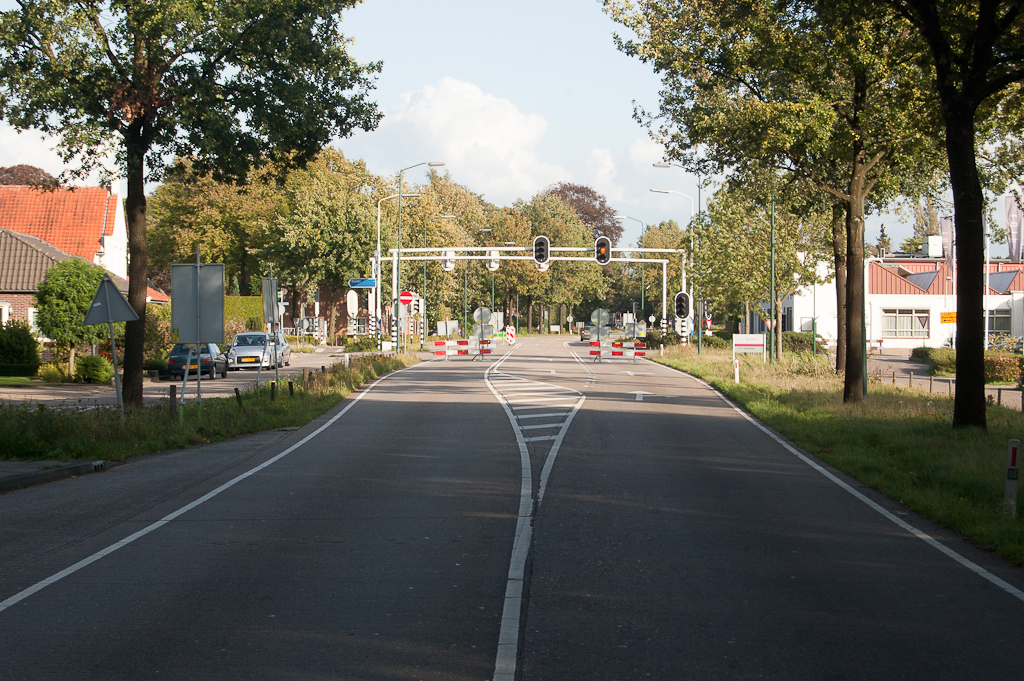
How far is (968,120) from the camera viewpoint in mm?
15242

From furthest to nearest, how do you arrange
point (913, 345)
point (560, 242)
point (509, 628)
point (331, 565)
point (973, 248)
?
point (560, 242) → point (913, 345) → point (973, 248) → point (331, 565) → point (509, 628)

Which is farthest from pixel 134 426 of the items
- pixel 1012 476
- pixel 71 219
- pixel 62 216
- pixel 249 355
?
pixel 62 216

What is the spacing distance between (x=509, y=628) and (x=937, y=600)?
3.12 meters

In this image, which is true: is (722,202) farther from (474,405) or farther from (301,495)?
(301,495)

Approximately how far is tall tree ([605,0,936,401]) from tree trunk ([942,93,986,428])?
10.2 ft

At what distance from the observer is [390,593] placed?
272 inches

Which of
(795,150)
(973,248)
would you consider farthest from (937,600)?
(795,150)

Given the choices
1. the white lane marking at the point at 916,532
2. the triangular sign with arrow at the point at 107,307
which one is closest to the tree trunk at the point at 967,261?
the white lane marking at the point at 916,532

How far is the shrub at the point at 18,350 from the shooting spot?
3341cm

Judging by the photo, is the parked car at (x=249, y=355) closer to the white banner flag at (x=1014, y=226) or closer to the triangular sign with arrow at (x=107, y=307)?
the triangular sign with arrow at (x=107, y=307)

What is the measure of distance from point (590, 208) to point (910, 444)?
113985mm

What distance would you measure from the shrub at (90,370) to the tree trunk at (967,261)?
25866 mm

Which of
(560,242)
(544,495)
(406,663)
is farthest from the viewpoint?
(560,242)

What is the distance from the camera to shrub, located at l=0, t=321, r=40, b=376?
110 ft
